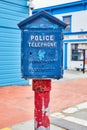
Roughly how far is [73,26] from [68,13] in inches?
52.6

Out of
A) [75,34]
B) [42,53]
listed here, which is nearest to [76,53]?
[75,34]

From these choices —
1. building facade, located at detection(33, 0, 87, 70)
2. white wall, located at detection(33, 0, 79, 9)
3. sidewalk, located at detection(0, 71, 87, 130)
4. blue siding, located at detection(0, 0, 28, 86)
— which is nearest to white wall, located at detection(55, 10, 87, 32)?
building facade, located at detection(33, 0, 87, 70)

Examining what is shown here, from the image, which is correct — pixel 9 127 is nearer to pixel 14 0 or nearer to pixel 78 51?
pixel 14 0

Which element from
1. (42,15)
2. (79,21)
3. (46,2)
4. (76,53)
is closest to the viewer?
(42,15)

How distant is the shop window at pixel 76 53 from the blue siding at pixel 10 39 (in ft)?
34.0

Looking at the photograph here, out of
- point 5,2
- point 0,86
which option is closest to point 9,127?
point 0,86

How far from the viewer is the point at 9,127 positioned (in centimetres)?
542

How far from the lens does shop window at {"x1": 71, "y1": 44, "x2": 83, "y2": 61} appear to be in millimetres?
20881

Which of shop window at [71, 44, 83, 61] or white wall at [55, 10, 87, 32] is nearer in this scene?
white wall at [55, 10, 87, 32]

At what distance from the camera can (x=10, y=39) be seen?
10797mm

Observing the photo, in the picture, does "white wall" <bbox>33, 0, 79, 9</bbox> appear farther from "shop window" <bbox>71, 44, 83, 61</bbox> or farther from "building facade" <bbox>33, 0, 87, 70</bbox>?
"shop window" <bbox>71, 44, 83, 61</bbox>

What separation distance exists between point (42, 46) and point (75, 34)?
717 inches

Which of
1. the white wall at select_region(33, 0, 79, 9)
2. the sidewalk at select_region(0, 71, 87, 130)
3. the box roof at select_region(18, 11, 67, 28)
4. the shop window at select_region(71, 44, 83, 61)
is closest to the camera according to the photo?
the box roof at select_region(18, 11, 67, 28)

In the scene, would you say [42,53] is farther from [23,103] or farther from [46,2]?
[46,2]
